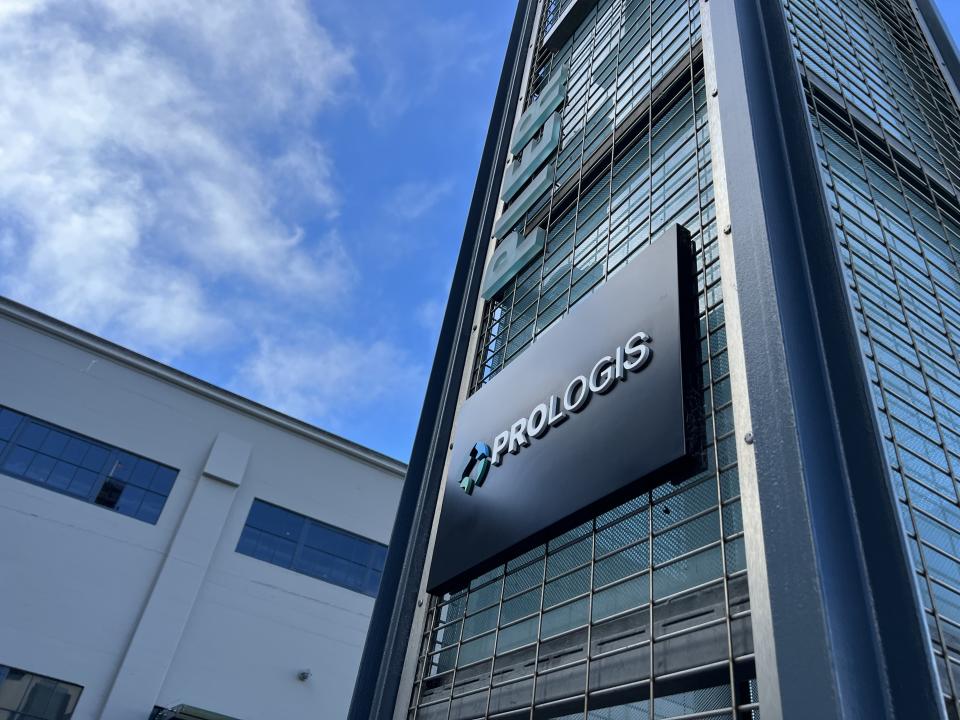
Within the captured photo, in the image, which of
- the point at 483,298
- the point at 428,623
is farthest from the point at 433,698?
the point at 483,298

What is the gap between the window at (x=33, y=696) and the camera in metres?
11.8

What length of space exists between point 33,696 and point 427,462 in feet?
34.3

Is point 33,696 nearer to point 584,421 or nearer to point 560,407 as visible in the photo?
point 560,407

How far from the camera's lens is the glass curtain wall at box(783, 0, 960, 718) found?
312 centimetres

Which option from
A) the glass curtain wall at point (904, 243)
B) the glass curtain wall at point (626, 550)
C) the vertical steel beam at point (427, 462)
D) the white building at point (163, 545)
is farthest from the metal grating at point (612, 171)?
the white building at point (163, 545)

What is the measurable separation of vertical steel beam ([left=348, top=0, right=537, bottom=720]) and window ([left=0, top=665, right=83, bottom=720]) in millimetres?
10059

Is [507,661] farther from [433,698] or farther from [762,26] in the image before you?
[762,26]

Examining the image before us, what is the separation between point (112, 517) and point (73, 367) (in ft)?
11.1

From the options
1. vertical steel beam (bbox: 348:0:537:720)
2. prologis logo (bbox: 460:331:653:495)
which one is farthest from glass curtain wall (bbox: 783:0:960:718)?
vertical steel beam (bbox: 348:0:537:720)

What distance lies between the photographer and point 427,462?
19.6 ft

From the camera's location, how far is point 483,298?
6789 millimetres

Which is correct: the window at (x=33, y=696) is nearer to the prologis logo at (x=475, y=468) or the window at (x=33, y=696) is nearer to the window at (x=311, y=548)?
the window at (x=311, y=548)

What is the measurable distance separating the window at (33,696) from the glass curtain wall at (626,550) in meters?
10.7

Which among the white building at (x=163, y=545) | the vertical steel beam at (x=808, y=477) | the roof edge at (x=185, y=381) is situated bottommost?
the vertical steel beam at (x=808, y=477)
